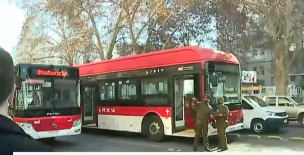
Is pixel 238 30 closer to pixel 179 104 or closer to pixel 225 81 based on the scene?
pixel 225 81

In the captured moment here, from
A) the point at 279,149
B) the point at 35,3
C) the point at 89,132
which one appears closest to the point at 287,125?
the point at 279,149

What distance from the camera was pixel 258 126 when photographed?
3828 millimetres

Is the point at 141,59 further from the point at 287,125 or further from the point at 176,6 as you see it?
the point at 287,125

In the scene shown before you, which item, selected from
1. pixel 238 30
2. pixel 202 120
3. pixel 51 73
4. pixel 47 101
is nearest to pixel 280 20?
pixel 238 30

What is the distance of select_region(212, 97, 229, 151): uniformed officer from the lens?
333 centimetres

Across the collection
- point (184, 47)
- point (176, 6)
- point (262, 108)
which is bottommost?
point (262, 108)

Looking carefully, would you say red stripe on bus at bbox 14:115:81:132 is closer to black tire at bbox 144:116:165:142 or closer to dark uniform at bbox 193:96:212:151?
black tire at bbox 144:116:165:142

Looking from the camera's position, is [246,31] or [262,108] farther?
[262,108]

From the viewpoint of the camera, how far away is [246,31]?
3432 millimetres

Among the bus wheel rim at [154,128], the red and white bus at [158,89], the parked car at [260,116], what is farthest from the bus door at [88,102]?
the parked car at [260,116]

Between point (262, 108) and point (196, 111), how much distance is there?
1.43m

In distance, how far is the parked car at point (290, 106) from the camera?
3.76 m

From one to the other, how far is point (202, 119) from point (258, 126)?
2.99 feet

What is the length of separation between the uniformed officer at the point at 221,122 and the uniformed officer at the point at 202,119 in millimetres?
106
